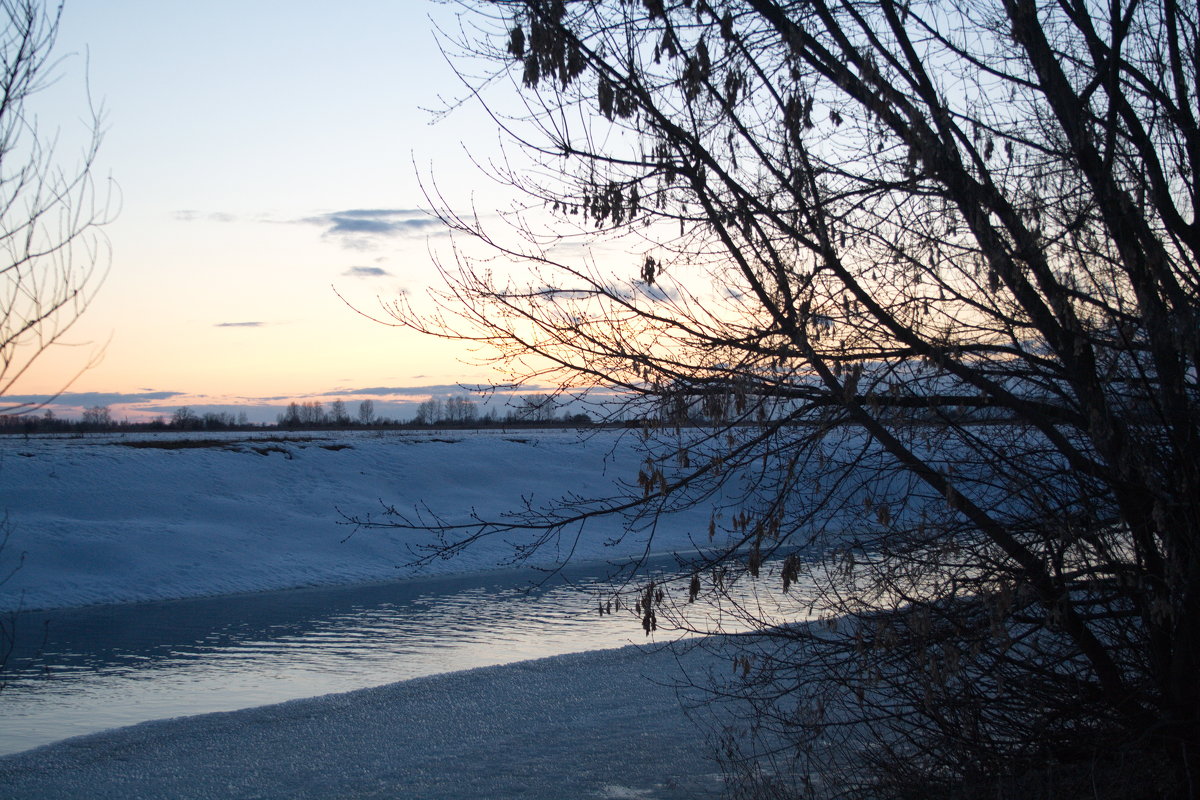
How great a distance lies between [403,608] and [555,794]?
35.3ft

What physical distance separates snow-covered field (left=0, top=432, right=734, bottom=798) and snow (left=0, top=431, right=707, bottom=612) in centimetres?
7

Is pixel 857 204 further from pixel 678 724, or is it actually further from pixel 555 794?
pixel 678 724

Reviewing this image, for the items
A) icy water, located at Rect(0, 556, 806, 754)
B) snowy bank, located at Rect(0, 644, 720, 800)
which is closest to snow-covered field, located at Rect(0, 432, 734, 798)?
snowy bank, located at Rect(0, 644, 720, 800)

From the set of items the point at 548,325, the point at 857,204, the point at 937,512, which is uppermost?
the point at 857,204

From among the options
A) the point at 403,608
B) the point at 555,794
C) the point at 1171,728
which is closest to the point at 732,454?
the point at 1171,728

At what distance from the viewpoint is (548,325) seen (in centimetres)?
523

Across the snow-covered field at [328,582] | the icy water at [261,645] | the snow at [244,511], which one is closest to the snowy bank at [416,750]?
the snow-covered field at [328,582]

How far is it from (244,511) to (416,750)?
17951mm

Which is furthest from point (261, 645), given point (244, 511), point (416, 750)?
point (244, 511)

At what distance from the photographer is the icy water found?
10797 millimetres

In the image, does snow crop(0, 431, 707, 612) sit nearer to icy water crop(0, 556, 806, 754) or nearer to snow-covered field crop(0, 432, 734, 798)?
snow-covered field crop(0, 432, 734, 798)

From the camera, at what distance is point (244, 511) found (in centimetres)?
2489

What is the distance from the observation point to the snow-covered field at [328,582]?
7723 mm

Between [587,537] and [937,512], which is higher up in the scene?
[937,512]
